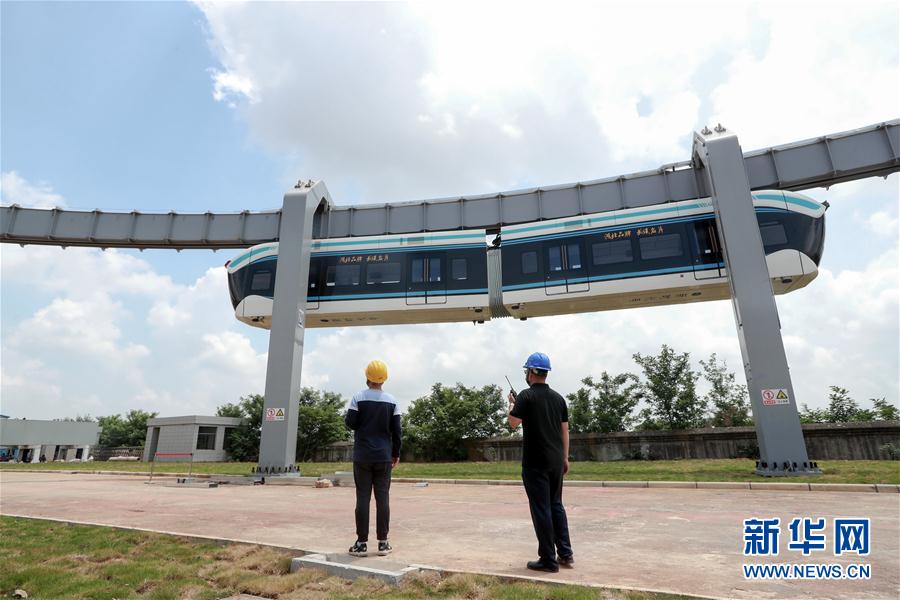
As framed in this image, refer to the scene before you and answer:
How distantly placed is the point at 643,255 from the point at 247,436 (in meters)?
29.7

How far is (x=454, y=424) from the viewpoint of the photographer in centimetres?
2448

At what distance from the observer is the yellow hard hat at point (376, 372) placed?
4668mm

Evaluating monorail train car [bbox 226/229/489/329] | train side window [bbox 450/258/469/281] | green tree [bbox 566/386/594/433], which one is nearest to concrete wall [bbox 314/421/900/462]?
green tree [bbox 566/386/594/433]

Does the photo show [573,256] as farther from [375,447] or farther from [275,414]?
[375,447]

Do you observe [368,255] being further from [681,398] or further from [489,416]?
[681,398]

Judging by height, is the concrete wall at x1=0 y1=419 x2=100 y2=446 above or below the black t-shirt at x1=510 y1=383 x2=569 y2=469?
above

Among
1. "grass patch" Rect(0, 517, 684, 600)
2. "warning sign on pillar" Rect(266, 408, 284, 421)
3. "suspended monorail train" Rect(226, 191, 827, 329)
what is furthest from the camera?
"warning sign on pillar" Rect(266, 408, 284, 421)

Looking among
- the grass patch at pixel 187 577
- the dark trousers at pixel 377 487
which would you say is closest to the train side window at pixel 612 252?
the dark trousers at pixel 377 487

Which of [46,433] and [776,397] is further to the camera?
[46,433]

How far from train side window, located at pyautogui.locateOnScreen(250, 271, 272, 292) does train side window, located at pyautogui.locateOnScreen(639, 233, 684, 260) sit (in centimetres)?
1239

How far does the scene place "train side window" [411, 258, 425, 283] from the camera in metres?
16.4

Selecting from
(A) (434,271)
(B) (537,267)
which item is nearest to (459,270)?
(A) (434,271)

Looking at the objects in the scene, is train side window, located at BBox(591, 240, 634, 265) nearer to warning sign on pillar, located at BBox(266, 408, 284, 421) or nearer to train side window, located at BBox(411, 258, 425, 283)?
train side window, located at BBox(411, 258, 425, 283)

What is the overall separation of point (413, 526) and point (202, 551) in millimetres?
2301
